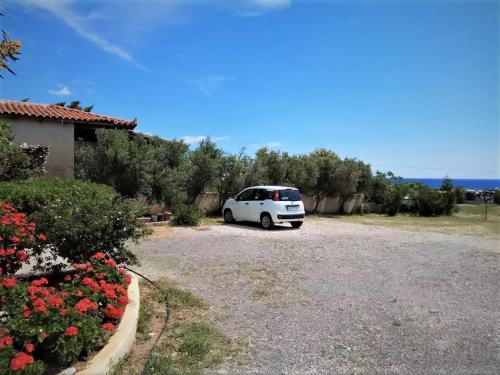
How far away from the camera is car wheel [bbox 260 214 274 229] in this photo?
1528 centimetres

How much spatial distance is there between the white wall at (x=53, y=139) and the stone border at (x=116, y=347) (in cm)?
1358

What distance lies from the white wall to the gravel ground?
7.81m

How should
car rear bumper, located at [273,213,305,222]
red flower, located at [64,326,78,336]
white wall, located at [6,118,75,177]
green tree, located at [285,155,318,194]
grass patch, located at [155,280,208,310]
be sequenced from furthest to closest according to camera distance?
green tree, located at [285,155,318,194]
white wall, located at [6,118,75,177]
car rear bumper, located at [273,213,305,222]
grass patch, located at [155,280,208,310]
red flower, located at [64,326,78,336]

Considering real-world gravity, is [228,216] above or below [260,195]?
below

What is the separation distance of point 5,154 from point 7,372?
10.9 metres

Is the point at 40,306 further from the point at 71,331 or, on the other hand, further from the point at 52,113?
the point at 52,113

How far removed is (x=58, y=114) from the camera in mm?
16953

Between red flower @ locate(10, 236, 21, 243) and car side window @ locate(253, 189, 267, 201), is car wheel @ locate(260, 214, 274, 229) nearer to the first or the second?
car side window @ locate(253, 189, 267, 201)

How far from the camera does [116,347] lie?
3949 millimetres

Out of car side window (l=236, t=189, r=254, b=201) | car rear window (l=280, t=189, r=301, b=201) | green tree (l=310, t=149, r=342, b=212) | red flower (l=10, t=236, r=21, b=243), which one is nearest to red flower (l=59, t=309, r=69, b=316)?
red flower (l=10, t=236, r=21, b=243)

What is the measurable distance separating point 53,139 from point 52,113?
3.69 feet

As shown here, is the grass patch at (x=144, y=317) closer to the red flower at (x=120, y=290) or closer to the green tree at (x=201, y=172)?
the red flower at (x=120, y=290)

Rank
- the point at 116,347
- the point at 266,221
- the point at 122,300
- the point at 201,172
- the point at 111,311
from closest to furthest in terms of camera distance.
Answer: the point at 116,347
the point at 111,311
the point at 122,300
the point at 266,221
the point at 201,172

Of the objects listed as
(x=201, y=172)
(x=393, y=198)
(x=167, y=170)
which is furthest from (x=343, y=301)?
(x=393, y=198)
